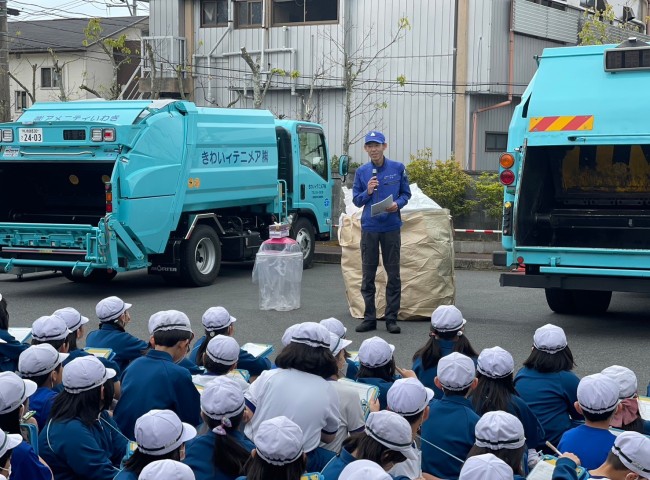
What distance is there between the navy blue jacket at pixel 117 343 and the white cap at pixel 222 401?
2.43 m

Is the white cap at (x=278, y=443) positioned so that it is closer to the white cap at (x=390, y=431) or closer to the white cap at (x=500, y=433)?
the white cap at (x=390, y=431)

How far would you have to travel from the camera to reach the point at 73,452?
4586 millimetres

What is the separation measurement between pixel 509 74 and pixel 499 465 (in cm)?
2059

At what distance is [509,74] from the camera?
75.9ft

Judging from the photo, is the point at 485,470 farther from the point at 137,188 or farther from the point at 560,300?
the point at 137,188

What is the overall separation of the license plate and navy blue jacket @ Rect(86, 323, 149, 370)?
669cm

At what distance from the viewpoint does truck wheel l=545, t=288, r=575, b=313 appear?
11.2 meters

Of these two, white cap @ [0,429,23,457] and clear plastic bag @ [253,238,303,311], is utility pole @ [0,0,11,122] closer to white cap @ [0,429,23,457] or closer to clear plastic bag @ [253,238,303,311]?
clear plastic bag @ [253,238,303,311]

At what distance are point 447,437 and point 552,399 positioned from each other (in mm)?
1062

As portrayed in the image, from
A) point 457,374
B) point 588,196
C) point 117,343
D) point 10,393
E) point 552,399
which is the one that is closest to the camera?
point 10,393

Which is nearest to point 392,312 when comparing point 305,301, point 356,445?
point 305,301

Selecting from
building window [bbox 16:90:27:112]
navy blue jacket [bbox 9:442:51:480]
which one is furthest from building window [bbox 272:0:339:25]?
navy blue jacket [bbox 9:442:51:480]

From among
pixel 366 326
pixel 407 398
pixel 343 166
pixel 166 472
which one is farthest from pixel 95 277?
pixel 166 472

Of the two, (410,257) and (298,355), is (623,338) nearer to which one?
(410,257)
